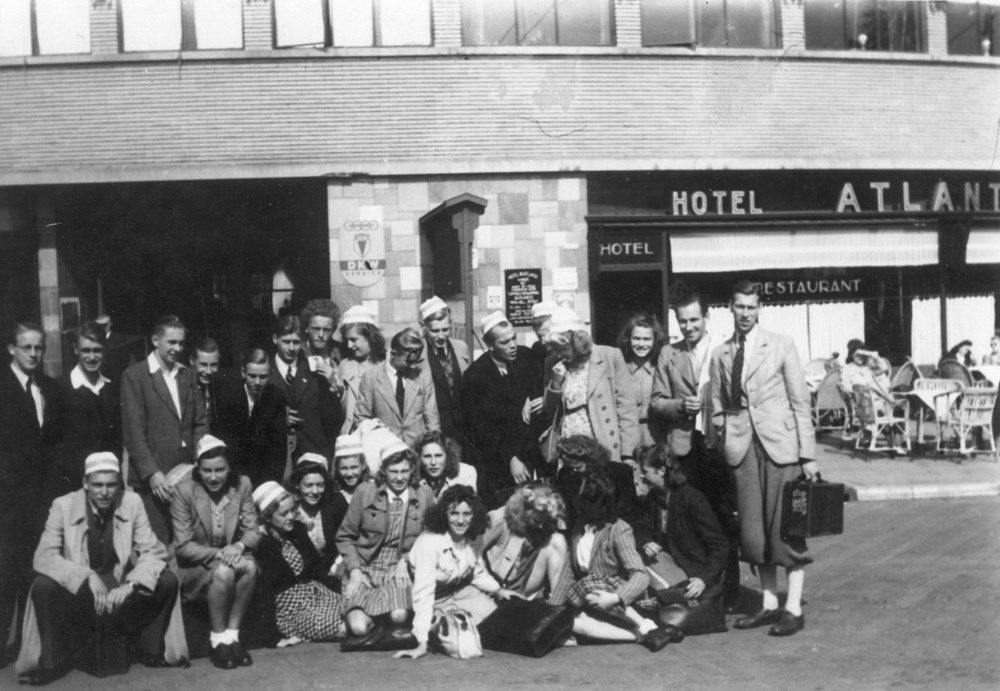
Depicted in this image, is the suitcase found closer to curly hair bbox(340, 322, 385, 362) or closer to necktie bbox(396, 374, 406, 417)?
necktie bbox(396, 374, 406, 417)

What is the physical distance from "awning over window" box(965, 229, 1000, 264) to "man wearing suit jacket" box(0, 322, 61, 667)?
14.1m

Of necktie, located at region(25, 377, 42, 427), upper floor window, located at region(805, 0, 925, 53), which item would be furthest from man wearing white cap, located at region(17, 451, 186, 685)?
upper floor window, located at region(805, 0, 925, 53)

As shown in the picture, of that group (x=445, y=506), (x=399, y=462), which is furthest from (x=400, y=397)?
(x=445, y=506)

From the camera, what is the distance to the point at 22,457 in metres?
6.74

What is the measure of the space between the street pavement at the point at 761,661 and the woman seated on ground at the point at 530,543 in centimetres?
60

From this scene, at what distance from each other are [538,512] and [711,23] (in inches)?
408

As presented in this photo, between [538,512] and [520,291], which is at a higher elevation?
[520,291]

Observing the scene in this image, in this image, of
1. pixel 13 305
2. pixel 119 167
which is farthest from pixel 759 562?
pixel 13 305

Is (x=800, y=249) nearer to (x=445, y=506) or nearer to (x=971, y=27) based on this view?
(x=971, y=27)

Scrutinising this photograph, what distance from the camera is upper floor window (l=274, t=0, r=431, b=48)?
47.9 feet

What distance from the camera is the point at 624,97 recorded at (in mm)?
15055

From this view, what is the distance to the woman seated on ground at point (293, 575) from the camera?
22.4 feet

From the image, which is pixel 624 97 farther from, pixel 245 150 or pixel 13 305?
pixel 13 305

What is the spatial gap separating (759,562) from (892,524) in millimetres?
3708
